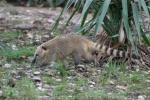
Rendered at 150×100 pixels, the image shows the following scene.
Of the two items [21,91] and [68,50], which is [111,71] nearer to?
[68,50]

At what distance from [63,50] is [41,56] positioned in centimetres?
29

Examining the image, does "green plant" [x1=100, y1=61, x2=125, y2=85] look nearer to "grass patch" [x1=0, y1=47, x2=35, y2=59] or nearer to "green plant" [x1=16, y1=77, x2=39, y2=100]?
"green plant" [x1=16, y1=77, x2=39, y2=100]

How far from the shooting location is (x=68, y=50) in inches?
300

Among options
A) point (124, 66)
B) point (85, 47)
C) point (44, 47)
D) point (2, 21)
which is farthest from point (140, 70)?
point (2, 21)

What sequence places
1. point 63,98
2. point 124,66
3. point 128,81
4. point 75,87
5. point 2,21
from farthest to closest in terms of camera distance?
point 2,21, point 124,66, point 128,81, point 75,87, point 63,98

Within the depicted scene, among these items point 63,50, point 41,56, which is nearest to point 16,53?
point 41,56

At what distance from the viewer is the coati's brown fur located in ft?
24.9

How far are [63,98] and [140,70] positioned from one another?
1884 mm

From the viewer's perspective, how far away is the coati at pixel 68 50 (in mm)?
7594

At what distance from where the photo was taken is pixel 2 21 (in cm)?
1148

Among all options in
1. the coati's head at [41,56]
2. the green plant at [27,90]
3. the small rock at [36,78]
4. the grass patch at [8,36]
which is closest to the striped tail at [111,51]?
the coati's head at [41,56]

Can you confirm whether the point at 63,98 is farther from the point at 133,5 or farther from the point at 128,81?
the point at 133,5

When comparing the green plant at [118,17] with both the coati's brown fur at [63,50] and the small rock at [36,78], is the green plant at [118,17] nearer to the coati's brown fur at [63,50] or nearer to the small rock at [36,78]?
the coati's brown fur at [63,50]

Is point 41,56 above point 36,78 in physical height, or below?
above
